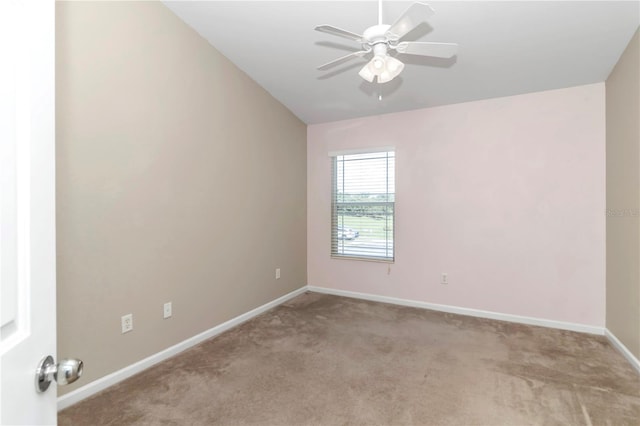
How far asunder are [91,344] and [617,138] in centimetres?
441

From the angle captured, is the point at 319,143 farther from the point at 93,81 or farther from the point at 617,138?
the point at 617,138

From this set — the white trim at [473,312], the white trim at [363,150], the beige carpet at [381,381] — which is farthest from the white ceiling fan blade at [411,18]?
Answer: the white trim at [473,312]

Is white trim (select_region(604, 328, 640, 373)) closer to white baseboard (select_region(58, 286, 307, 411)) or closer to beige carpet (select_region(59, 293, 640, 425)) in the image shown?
beige carpet (select_region(59, 293, 640, 425))

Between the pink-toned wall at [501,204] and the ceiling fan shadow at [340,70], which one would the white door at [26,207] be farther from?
the pink-toned wall at [501,204]

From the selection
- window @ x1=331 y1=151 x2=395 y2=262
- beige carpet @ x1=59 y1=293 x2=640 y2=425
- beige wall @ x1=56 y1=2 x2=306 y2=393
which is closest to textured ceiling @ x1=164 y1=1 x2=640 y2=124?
beige wall @ x1=56 y1=2 x2=306 y2=393

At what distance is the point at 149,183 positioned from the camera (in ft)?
7.68

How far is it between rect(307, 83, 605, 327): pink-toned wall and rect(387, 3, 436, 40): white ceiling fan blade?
224 cm

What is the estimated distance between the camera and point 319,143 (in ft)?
14.5

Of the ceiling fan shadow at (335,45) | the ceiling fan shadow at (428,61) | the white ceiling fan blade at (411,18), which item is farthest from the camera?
the ceiling fan shadow at (428,61)

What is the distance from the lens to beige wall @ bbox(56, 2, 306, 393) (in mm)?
1897

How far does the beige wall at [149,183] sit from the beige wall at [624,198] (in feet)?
10.8

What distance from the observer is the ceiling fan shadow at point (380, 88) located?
3.23 metres

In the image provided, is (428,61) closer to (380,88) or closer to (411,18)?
(380,88)

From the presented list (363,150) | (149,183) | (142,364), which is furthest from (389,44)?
(142,364)
